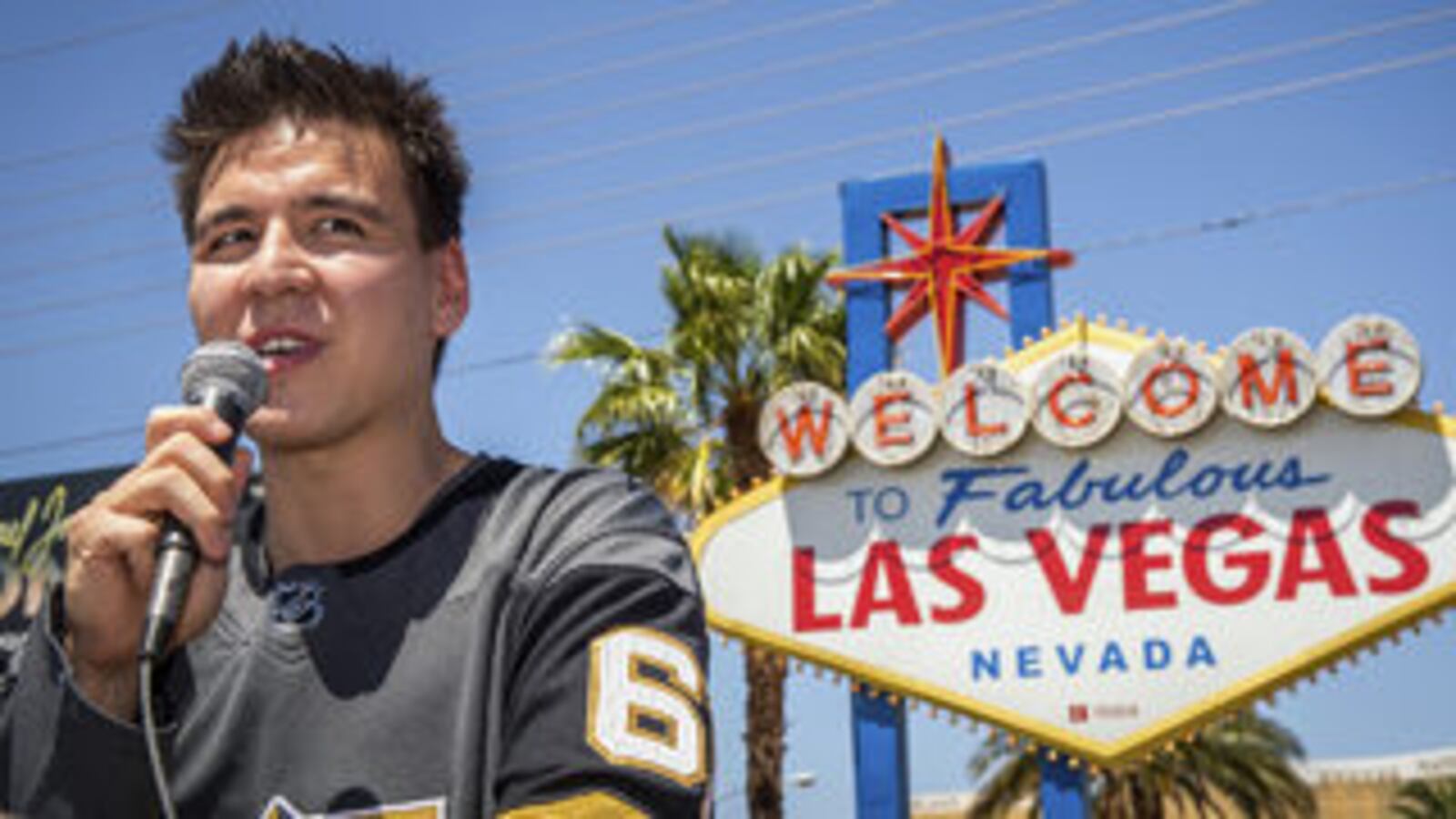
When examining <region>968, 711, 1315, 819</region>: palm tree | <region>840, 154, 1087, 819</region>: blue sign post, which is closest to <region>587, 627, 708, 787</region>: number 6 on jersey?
<region>840, 154, 1087, 819</region>: blue sign post

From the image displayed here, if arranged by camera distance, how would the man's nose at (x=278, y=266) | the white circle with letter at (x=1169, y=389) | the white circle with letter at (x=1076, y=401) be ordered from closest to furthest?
1. the man's nose at (x=278, y=266)
2. the white circle with letter at (x=1169, y=389)
3. the white circle with letter at (x=1076, y=401)

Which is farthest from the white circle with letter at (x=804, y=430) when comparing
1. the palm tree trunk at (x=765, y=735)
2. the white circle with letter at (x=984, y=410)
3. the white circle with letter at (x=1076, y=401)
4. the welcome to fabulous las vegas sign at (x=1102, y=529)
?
the palm tree trunk at (x=765, y=735)

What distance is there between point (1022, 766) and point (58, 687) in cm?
2738

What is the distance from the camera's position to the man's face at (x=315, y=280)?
2.42 meters

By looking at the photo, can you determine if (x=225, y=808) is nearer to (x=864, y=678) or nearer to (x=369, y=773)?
(x=369, y=773)

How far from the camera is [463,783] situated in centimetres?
217

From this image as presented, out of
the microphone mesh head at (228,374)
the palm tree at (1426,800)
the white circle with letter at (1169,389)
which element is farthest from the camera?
A: the palm tree at (1426,800)

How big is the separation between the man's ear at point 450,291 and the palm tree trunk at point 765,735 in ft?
46.7

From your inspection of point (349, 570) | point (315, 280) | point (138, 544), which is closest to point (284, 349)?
point (315, 280)

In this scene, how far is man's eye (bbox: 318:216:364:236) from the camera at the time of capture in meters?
2.47

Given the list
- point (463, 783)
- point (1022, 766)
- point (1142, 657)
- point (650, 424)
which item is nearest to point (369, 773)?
point (463, 783)

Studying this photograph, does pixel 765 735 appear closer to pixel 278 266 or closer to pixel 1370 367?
pixel 1370 367

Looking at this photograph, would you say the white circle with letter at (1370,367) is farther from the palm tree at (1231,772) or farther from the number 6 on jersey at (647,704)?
the palm tree at (1231,772)

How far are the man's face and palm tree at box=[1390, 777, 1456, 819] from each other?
4000 cm
